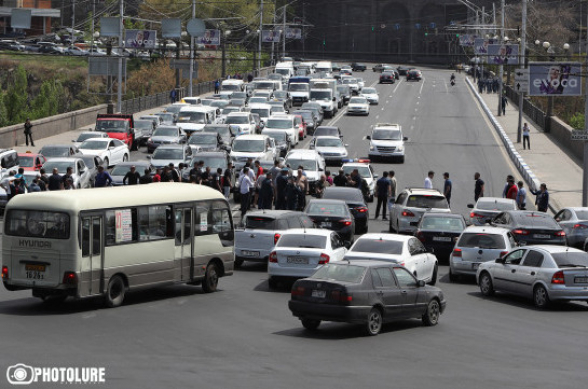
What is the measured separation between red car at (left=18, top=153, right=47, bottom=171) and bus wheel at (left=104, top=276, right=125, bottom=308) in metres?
18.3

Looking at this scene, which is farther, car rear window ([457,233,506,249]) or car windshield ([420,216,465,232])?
car windshield ([420,216,465,232])

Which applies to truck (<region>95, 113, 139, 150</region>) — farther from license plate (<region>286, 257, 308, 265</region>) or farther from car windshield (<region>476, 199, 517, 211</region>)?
license plate (<region>286, 257, 308, 265</region>)

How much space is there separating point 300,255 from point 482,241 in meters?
5.28

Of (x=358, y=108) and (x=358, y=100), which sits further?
(x=358, y=100)

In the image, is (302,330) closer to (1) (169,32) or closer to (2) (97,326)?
(2) (97,326)

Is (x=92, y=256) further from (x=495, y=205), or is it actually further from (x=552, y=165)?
(x=552, y=165)

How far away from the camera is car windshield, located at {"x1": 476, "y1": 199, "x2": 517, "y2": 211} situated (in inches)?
1275

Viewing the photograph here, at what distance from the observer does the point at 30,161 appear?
38031 millimetres

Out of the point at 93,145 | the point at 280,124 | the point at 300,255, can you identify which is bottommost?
the point at 300,255

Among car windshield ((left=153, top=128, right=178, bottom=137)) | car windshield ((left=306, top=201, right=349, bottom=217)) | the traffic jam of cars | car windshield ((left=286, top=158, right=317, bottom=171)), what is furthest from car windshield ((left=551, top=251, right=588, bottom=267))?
car windshield ((left=153, top=128, right=178, bottom=137))

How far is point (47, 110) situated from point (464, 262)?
204ft

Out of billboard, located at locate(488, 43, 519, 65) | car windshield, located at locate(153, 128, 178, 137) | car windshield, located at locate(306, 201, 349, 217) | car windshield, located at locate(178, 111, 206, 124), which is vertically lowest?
car windshield, located at locate(306, 201, 349, 217)

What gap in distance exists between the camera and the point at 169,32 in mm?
72500

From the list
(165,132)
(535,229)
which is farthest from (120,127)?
(535,229)
